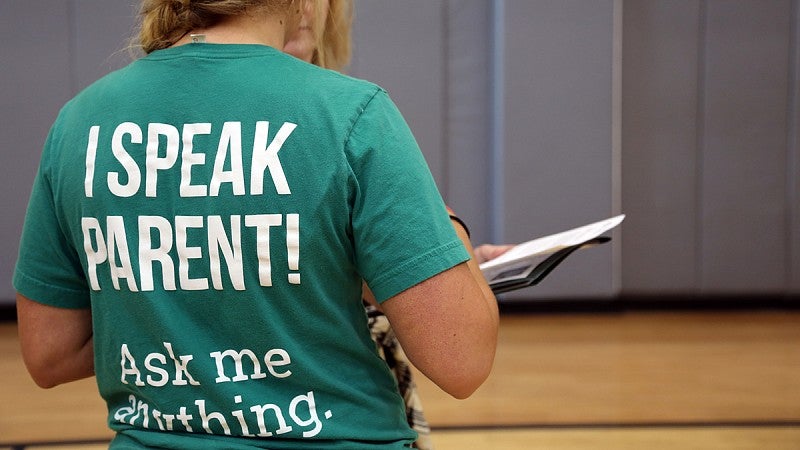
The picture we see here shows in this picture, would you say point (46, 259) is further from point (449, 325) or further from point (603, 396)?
point (603, 396)

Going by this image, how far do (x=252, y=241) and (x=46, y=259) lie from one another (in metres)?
0.24

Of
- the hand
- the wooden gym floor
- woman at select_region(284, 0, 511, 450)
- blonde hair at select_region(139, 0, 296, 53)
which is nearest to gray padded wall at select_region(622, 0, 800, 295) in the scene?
the wooden gym floor

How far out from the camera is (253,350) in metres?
0.74

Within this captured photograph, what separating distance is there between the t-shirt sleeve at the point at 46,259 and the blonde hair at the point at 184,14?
0.54 feet

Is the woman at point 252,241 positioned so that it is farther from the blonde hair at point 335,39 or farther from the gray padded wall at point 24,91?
the gray padded wall at point 24,91

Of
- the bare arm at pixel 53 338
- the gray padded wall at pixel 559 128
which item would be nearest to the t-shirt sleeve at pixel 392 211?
the bare arm at pixel 53 338

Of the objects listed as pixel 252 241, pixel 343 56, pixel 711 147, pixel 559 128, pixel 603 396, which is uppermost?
pixel 343 56

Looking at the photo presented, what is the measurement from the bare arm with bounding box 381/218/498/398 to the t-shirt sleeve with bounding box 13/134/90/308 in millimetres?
311

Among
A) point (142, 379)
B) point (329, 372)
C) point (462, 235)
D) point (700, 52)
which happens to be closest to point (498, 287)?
point (462, 235)

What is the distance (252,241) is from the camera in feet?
2.34

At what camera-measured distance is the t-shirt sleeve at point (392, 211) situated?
70 centimetres

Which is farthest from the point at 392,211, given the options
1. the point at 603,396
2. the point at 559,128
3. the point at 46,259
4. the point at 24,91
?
the point at 24,91

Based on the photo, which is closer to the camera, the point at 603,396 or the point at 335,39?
the point at 335,39

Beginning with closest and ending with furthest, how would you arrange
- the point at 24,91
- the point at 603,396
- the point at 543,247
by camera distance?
the point at 543,247
the point at 603,396
the point at 24,91
